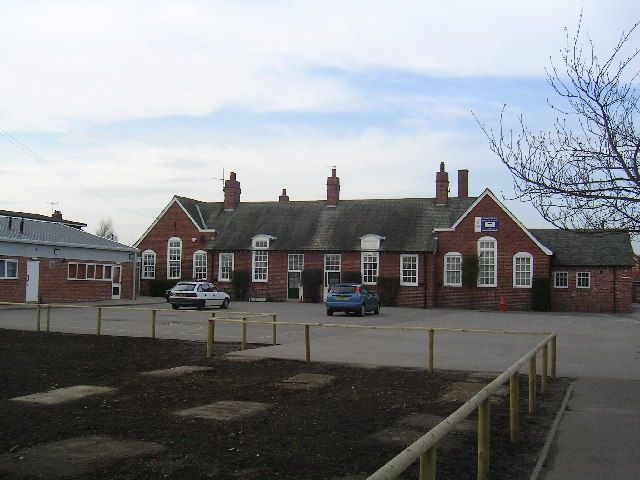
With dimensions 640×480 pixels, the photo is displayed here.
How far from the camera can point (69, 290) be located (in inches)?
1598

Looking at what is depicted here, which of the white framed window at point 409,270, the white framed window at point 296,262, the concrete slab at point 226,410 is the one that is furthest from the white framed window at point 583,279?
the concrete slab at point 226,410

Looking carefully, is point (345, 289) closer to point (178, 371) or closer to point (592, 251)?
point (592, 251)

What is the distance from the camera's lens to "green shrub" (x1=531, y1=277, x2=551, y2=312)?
41.6 metres

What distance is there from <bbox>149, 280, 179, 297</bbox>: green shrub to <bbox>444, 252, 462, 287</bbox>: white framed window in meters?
19.6

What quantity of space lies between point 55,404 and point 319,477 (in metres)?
4.95

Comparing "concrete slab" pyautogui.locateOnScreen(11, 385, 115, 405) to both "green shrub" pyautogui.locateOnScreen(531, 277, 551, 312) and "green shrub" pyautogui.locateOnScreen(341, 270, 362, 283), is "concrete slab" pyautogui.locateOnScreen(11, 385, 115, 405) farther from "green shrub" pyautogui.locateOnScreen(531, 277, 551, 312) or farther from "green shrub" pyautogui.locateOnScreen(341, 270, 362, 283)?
"green shrub" pyautogui.locateOnScreen(341, 270, 362, 283)

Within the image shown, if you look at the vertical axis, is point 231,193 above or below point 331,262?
above

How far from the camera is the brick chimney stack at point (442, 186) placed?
47.2 m

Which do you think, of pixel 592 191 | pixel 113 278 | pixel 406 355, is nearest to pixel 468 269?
pixel 113 278

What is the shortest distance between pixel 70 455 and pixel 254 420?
2.39 meters

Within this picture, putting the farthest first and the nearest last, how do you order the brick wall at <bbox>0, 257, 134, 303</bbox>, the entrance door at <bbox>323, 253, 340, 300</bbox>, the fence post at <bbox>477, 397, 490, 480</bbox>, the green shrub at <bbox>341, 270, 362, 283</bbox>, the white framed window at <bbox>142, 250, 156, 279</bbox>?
the white framed window at <bbox>142, 250, 156, 279</bbox>, the entrance door at <bbox>323, 253, 340, 300</bbox>, the green shrub at <bbox>341, 270, 362, 283</bbox>, the brick wall at <bbox>0, 257, 134, 303</bbox>, the fence post at <bbox>477, 397, 490, 480</bbox>

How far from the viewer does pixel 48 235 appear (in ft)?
133

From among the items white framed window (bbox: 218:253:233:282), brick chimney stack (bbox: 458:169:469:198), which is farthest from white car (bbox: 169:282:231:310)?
brick chimney stack (bbox: 458:169:469:198)

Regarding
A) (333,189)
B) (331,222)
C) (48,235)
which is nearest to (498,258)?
(331,222)
